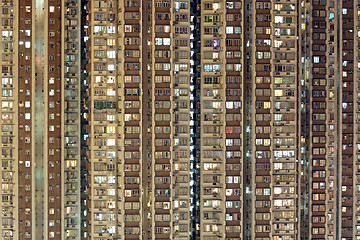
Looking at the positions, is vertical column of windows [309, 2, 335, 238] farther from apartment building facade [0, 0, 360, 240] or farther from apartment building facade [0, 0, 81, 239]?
apartment building facade [0, 0, 81, 239]

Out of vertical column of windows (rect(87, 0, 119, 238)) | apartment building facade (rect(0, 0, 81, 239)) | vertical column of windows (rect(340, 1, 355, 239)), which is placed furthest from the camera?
vertical column of windows (rect(340, 1, 355, 239))

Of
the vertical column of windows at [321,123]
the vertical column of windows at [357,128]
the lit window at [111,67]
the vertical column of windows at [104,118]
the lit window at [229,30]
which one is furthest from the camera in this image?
the vertical column of windows at [357,128]

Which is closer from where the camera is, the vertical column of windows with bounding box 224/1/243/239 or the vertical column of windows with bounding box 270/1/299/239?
Result: the vertical column of windows with bounding box 224/1/243/239

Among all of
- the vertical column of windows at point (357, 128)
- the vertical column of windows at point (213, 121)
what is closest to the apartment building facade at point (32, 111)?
the vertical column of windows at point (213, 121)

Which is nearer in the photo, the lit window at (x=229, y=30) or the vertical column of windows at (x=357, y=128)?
the lit window at (x=229, y=30)

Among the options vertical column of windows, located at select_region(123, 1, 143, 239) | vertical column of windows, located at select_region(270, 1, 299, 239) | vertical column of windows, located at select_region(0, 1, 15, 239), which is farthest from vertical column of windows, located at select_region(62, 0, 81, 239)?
vertical column of windows, located at select_region(270, 1, 299, 239)

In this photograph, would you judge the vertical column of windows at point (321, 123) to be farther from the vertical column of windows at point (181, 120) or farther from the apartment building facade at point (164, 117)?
the vertical column of windows at point (181, 120)

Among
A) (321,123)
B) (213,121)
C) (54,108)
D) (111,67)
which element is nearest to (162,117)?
(213,121)

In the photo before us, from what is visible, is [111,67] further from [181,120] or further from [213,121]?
[213,121]

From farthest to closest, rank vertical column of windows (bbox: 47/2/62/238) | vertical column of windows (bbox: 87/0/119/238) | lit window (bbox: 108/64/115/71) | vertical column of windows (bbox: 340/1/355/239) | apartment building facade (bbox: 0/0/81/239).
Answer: vertical column of windows (bbox: 340/1/355/239) < vertical column of windows (bbox: 47/2/62/238) < apartment building facade (bbox: 0/0/81/239) < lit window (bbox: 108/64/115/71) < vertical column of windows (bbox: 87/0/119/238)

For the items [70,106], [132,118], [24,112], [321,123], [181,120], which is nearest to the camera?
[132,118]

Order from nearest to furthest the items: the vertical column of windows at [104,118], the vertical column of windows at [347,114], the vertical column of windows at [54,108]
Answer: the vertical column of windows at [104,118], the vertical column of windows at [54,108], the vertical column of windows at [347,114]
